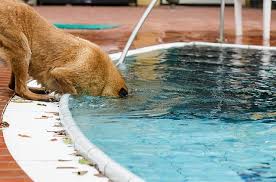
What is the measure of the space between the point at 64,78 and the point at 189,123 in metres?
1.29

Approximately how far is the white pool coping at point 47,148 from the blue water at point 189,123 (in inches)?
6.6

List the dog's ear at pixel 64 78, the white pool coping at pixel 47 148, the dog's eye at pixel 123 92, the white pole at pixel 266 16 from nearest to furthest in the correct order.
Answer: the white pool coping at pixel 47 148, the dog's ear at pixel 64 78, the dog's eye at pixel 123 92, the white pole at pixel 266 16

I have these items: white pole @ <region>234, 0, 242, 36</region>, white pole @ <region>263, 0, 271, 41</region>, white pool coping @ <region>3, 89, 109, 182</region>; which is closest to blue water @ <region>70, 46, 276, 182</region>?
white pool coping @ <region>3, 89, 109, 182</region>

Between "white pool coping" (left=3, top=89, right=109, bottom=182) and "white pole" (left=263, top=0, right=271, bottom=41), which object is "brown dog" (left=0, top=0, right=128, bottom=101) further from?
"white pole" (left=263, top=0, right=271, bottom=41)

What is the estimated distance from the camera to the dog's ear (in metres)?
5.66

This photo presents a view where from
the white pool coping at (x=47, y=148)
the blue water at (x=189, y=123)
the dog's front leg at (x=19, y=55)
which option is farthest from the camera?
the dog's front leg at (x=19, y=55)

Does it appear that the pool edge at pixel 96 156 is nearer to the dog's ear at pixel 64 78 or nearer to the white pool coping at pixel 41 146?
the white pool coping at pixel 41 146

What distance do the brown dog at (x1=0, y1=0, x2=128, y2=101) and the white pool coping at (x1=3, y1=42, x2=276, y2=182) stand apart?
0.29 meters

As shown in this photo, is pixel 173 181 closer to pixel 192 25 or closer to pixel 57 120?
pixel 57 120

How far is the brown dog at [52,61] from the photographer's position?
5609 millimetres

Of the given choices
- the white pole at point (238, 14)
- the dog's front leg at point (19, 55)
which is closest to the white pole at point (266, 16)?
the white pole at point (238, 14)

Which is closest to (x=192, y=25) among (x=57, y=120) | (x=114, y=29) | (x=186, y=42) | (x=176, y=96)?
(x=114, y=29)

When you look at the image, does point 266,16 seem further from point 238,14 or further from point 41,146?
point 41,146

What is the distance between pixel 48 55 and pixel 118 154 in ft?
6.51
